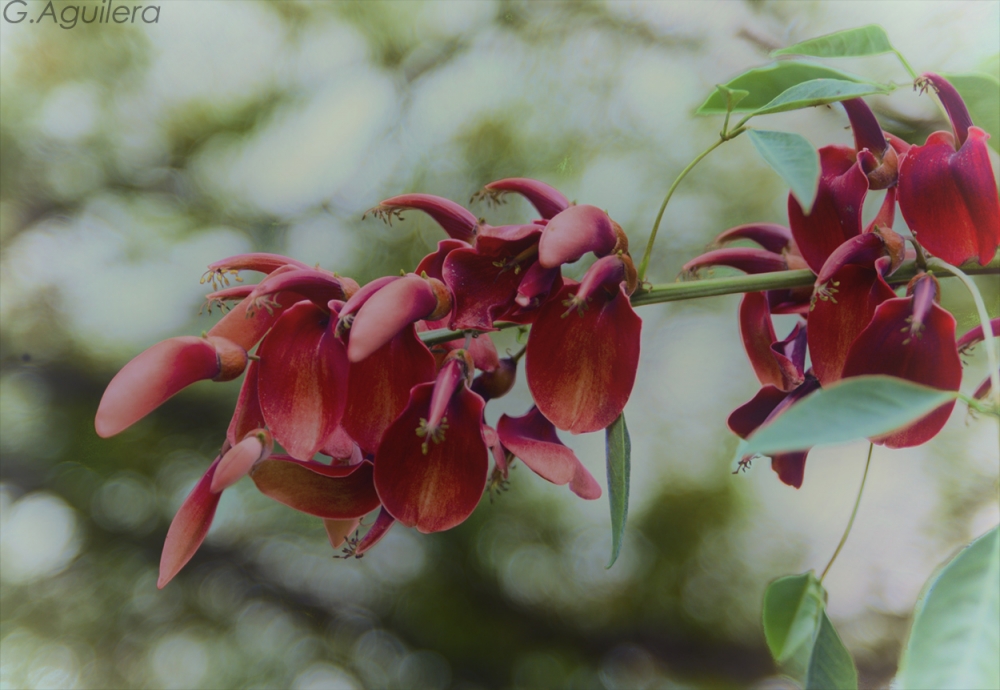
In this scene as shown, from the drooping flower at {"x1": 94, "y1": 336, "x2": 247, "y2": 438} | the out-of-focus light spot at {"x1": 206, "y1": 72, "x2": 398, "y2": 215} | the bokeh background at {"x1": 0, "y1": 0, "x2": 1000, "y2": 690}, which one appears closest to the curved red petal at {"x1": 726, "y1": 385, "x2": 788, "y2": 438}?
the drooping flower at {"x1": 94, "y1": 336, "x2": 247, "y2": 438}

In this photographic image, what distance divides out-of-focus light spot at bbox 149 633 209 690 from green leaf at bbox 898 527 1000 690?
455 millimetres

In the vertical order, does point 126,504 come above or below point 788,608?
below

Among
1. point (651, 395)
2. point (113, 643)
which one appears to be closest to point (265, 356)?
point (651, 395)

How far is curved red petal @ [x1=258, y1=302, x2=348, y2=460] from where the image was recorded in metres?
0.11

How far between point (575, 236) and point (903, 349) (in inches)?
2.2

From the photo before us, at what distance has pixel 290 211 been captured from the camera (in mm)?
438

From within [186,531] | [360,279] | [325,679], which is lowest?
[325,679]

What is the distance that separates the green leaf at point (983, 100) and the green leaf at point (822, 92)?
0.16ft

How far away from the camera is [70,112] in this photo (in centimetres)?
42

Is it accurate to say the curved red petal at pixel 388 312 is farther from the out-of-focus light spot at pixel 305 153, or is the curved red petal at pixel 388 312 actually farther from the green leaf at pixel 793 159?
the out-of-focus light spot at pixel 305 153

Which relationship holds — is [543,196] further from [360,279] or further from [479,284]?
[360,279]

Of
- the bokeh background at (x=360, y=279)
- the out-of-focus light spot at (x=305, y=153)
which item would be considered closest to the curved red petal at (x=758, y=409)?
the bokeh background at (x=360, y=279)

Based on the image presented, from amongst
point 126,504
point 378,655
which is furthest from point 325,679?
point 126,504

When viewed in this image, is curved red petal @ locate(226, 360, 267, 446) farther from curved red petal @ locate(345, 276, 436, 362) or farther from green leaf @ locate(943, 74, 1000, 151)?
green leaf @ locate(943, 74, 1000, 151)
